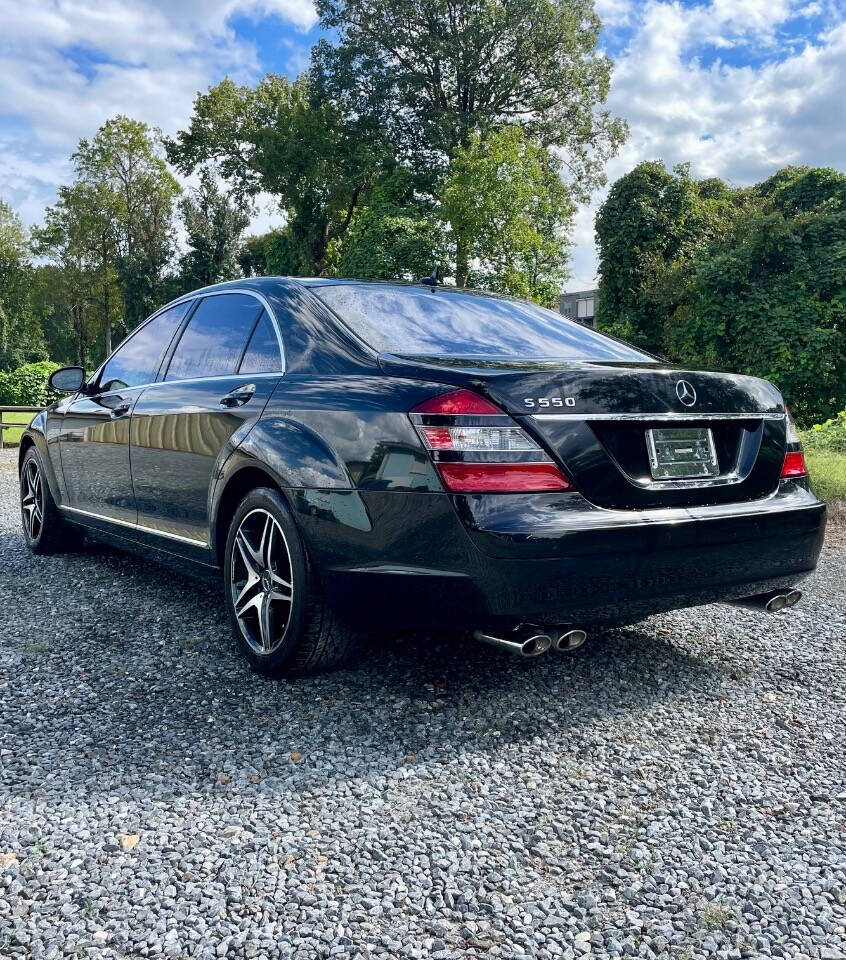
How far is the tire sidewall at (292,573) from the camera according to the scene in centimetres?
314

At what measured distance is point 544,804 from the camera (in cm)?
246

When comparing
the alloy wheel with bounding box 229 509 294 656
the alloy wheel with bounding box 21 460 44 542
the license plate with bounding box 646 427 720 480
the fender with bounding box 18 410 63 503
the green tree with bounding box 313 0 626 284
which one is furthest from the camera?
the green tree with bounding box 313 0 626 284

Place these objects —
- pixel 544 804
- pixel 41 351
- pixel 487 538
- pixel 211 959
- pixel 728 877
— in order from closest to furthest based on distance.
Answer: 1. pixel 211 959
2. pixel 728 877
3. pixel 544 804
4. pixel 487 538
5. pixel 41 351

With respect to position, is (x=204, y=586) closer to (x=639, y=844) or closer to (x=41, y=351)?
(x=639, y=844)

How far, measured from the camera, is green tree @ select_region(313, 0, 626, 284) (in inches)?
1332

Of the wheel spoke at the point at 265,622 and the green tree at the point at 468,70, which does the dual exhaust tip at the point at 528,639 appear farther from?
the green tree at the point at 468,70

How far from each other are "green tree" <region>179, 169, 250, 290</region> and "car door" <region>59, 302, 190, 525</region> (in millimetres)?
40943

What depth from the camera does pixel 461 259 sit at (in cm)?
2377

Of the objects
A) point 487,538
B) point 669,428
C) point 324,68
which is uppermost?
point 324,68

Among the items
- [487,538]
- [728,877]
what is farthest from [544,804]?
[487,538]

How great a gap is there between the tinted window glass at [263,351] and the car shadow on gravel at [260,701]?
47.2 inches

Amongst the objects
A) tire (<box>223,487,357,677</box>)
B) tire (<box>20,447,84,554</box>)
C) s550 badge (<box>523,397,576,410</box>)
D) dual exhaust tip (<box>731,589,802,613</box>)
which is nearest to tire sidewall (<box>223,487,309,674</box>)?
tire (<box>223,487,357,677</box>)

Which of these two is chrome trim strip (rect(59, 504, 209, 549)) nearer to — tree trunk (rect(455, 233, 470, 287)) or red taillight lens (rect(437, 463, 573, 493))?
red taillight lens (rect(437, 463, 573, 493))

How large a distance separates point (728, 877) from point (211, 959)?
121 centimetres
